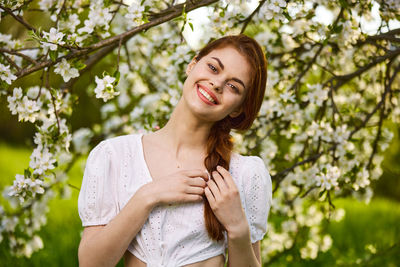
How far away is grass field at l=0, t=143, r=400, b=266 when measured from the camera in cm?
331

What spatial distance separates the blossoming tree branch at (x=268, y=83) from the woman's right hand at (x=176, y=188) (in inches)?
20.6

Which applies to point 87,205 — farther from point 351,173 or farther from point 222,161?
point 351,173

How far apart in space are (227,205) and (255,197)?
0.69ft

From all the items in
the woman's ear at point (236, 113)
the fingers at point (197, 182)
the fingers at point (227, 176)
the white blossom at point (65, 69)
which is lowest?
the fingers at point (227, 176)

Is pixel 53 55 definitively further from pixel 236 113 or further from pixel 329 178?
pixel 329 178

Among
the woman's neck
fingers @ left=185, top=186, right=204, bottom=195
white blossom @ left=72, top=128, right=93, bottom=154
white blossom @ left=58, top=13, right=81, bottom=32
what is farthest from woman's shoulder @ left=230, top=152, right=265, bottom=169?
white blossom @ left=72, top=128, right=93, bottom=154

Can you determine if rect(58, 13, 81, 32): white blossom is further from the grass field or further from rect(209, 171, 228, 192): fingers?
the grass field

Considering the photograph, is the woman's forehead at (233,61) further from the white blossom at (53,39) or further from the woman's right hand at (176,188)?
the white blossom at (53,39)

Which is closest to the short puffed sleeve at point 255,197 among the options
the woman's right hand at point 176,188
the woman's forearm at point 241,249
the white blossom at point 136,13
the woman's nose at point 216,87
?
the woman's forearm at point 241,249

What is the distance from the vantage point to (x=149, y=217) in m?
1.55

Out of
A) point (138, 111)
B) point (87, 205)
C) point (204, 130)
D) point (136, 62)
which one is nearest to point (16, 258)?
point (138, 111)

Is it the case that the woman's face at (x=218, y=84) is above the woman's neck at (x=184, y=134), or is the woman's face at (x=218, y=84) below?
above

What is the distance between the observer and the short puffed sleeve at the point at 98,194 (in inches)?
61.4

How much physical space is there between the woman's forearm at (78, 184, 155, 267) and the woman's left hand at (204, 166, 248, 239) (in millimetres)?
207
